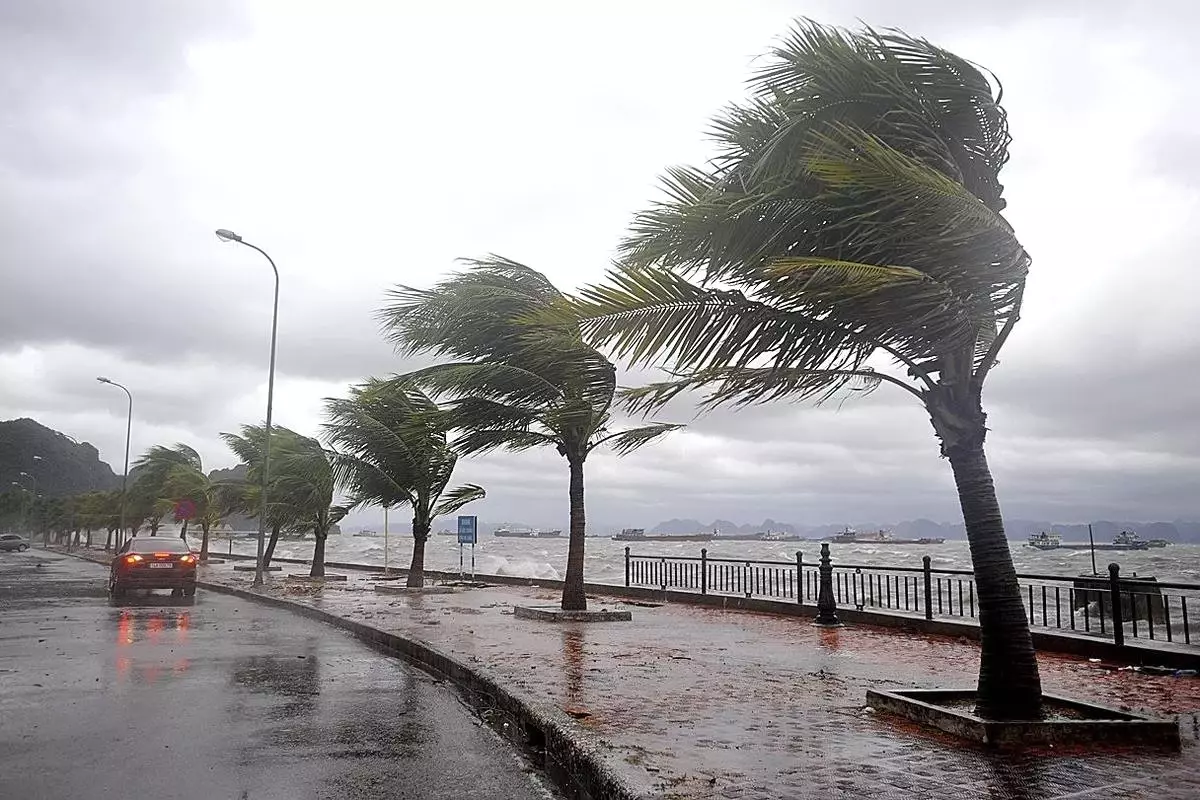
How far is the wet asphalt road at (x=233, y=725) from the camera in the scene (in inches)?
220

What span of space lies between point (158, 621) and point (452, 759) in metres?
12.3

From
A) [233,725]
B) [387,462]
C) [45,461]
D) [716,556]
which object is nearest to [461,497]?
[387,462]

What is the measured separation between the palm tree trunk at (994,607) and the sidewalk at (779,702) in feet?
2.33

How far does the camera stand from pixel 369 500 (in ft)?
81.7

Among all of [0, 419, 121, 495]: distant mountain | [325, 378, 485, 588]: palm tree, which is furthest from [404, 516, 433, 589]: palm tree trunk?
[0, 419, 121, 495]: distant mountain

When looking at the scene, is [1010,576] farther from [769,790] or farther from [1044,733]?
[769,790]

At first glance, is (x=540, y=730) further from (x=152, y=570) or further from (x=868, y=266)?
(x=152, y=570)

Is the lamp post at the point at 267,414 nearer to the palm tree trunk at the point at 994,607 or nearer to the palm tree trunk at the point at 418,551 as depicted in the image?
the palm tree trunk at the point at 418,551

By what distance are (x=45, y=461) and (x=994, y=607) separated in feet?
567

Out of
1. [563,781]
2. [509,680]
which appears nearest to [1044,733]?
[563,781]

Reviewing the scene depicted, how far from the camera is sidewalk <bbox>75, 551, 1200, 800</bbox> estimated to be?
5312 millimetres

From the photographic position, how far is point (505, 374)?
51.3 feet

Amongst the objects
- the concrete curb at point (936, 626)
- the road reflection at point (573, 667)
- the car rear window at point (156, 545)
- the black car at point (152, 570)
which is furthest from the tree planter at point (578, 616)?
the car rear window at point (156, 545)

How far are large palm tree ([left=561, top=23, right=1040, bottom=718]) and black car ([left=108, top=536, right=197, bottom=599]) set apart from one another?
60.5 ft
